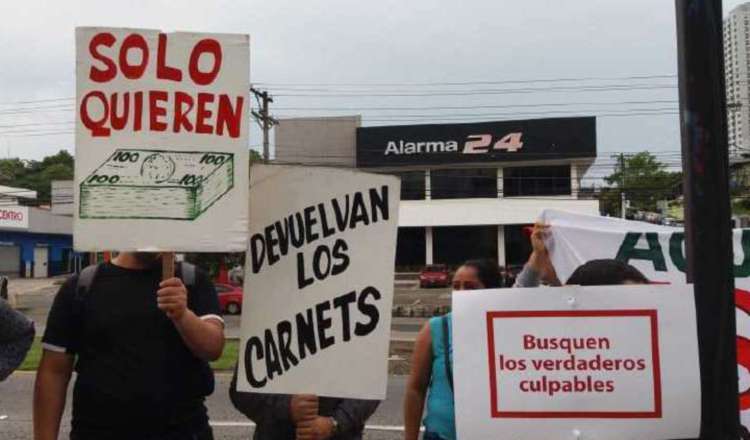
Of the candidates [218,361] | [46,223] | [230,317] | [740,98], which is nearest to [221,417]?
[218,361]

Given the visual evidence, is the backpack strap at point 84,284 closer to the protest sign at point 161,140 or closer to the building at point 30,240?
the protest sign at point 161,140

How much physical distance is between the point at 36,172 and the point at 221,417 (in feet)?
253

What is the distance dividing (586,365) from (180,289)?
125 cm

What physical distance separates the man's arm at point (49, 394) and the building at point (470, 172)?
3932 cm

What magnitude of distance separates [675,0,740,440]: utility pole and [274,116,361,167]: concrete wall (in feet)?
137

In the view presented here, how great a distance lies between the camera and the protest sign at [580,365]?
199cm

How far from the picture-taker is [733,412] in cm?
193

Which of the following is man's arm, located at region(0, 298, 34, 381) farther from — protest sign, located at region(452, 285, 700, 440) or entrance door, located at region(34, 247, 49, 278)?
entrance door, located at region(34, 247, 49, 278)

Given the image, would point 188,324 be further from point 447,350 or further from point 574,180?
point 574,180

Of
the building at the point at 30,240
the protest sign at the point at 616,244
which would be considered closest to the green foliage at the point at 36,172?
the building at the point at 30,240

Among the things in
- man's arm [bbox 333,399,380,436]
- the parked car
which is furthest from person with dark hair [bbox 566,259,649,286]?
the parked car

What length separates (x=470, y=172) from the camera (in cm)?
4409

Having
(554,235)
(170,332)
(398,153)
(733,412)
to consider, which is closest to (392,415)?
(554,235)

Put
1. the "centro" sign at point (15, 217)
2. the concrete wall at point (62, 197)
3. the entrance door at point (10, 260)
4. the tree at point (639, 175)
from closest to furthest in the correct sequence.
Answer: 1. the concrete wall at point (62, 197)
2. the "centro" sign at point (15, 217)
3. the entrance door at point (10, 260)
4. the tree at point (639, 175)
